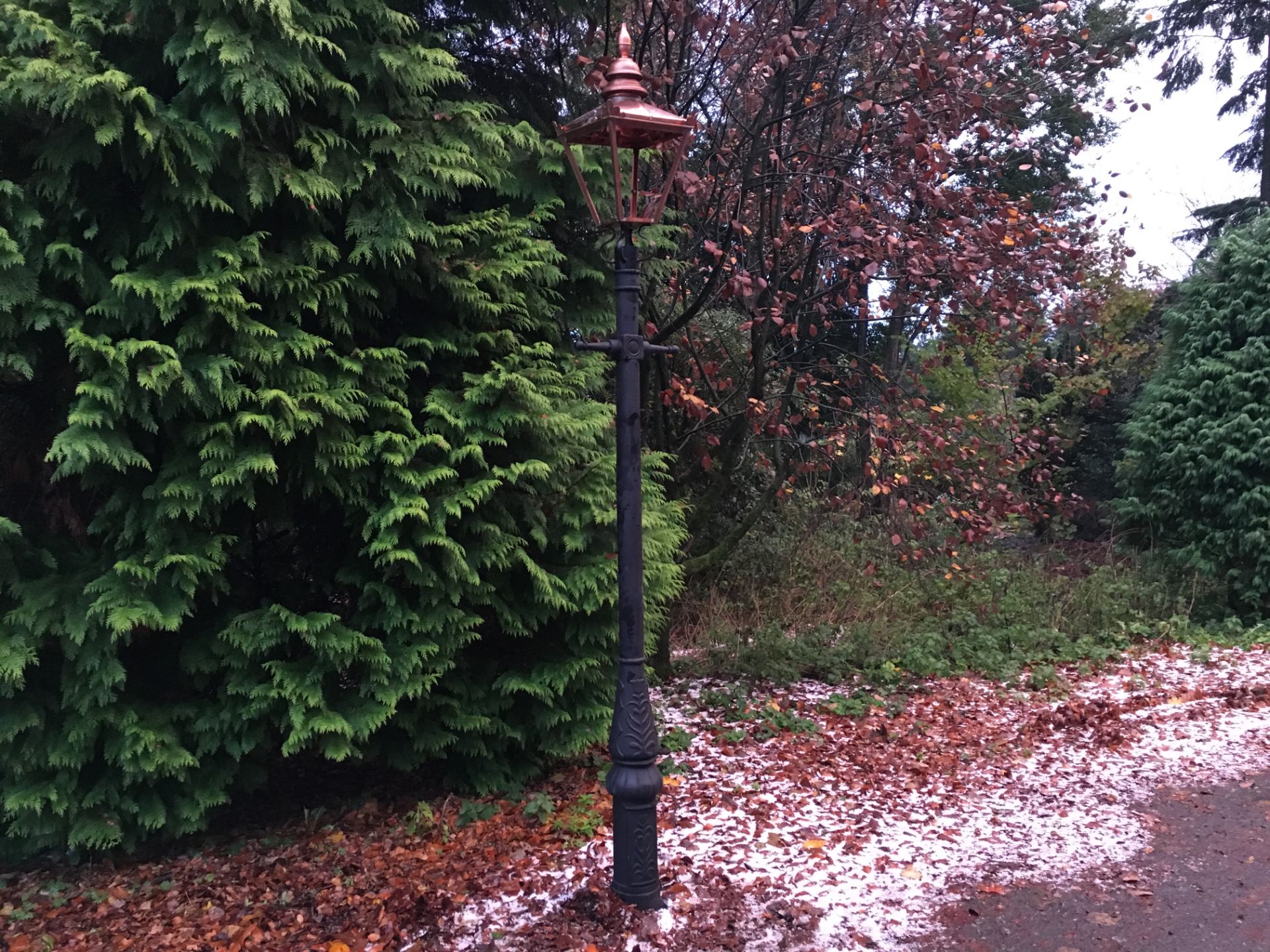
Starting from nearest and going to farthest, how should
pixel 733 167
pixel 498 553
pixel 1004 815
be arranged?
pixel 498 553 → pixel 1004 815 → pixel 733 167

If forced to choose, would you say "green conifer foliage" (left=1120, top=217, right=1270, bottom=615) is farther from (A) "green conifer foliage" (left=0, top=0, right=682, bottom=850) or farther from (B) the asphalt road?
(A) "green conifer foliage" (left=0, top=0, right=682, bottom=850)

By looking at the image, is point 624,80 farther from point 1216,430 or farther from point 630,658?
point 1216,430

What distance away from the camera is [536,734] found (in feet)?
16.3

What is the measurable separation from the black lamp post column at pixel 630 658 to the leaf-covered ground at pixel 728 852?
20 centimetres

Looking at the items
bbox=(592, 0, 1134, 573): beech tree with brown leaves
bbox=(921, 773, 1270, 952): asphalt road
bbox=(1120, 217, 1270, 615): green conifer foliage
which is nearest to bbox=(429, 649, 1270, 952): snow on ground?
→ bbox=(921, 773, 1270, 952): asphalt road

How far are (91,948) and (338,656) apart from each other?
4.90 feet

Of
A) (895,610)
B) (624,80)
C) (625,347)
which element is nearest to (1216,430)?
(895,610)

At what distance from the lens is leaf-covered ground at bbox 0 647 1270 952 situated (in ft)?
12.2

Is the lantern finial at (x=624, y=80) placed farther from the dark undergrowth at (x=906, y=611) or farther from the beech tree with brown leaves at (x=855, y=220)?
the dark undergrowth at (x=906, y=611)

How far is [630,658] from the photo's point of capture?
378 cm

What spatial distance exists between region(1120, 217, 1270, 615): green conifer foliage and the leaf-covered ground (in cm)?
354

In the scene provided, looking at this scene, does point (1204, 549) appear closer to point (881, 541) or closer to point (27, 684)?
point (881, 541)

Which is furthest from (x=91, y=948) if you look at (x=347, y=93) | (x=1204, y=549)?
(x=1204, y=549)

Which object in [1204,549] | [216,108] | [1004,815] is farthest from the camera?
[1204,549]
